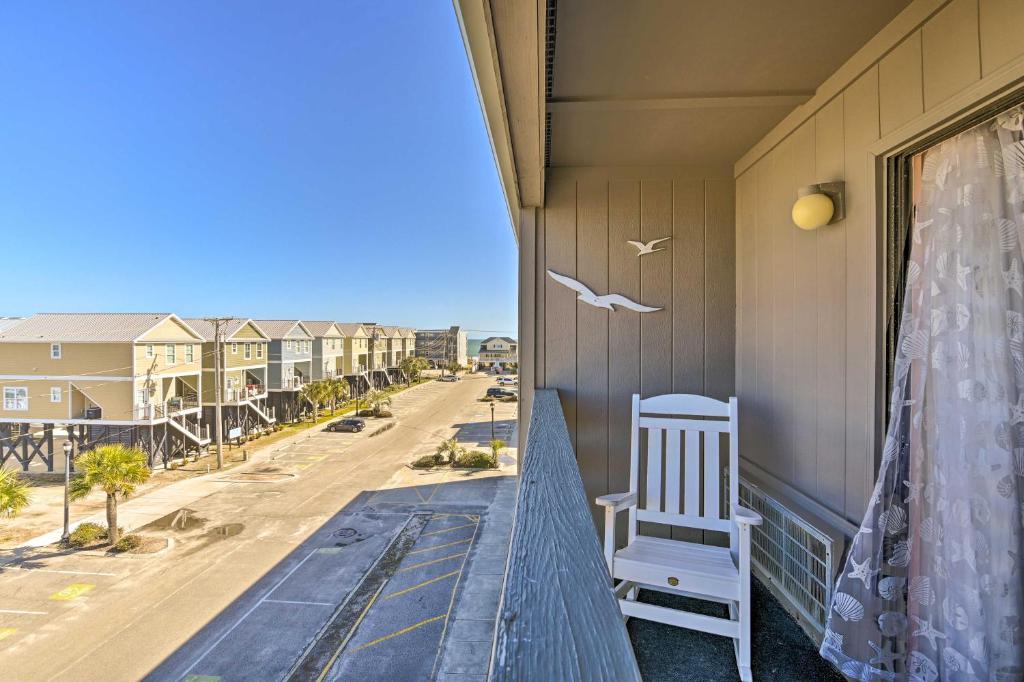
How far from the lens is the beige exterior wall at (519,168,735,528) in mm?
2449

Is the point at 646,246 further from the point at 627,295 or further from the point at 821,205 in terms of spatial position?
the point at 821,205

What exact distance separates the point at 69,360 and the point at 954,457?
1753cm

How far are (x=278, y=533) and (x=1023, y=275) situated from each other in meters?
9.12

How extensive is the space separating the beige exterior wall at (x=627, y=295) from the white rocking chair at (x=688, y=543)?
0.47 metres

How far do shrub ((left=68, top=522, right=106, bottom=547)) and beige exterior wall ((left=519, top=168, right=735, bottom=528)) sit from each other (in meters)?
9.26

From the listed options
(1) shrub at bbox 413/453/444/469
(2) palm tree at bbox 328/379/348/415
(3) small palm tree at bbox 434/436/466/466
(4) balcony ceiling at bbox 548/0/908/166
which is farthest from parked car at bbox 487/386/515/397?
(4) balcony ceiling at bbox 548/0/908/166

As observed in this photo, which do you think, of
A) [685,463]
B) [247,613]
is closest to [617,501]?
[685,463]

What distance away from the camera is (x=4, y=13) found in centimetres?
1207

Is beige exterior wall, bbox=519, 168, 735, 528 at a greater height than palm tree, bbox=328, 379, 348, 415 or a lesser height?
greater

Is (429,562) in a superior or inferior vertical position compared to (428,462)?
inferior

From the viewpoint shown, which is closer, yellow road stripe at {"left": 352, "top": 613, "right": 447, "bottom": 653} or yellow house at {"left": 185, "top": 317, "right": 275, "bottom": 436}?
yellow road stripe at {"left": 352, "top": 613, "right": 447, "bottom": 653}

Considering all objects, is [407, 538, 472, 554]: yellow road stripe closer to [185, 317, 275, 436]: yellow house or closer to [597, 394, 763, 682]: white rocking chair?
[597, 394, 763, 682]: white rocking chair

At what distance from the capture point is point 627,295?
2494 mm

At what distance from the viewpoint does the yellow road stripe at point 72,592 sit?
19.6ft
